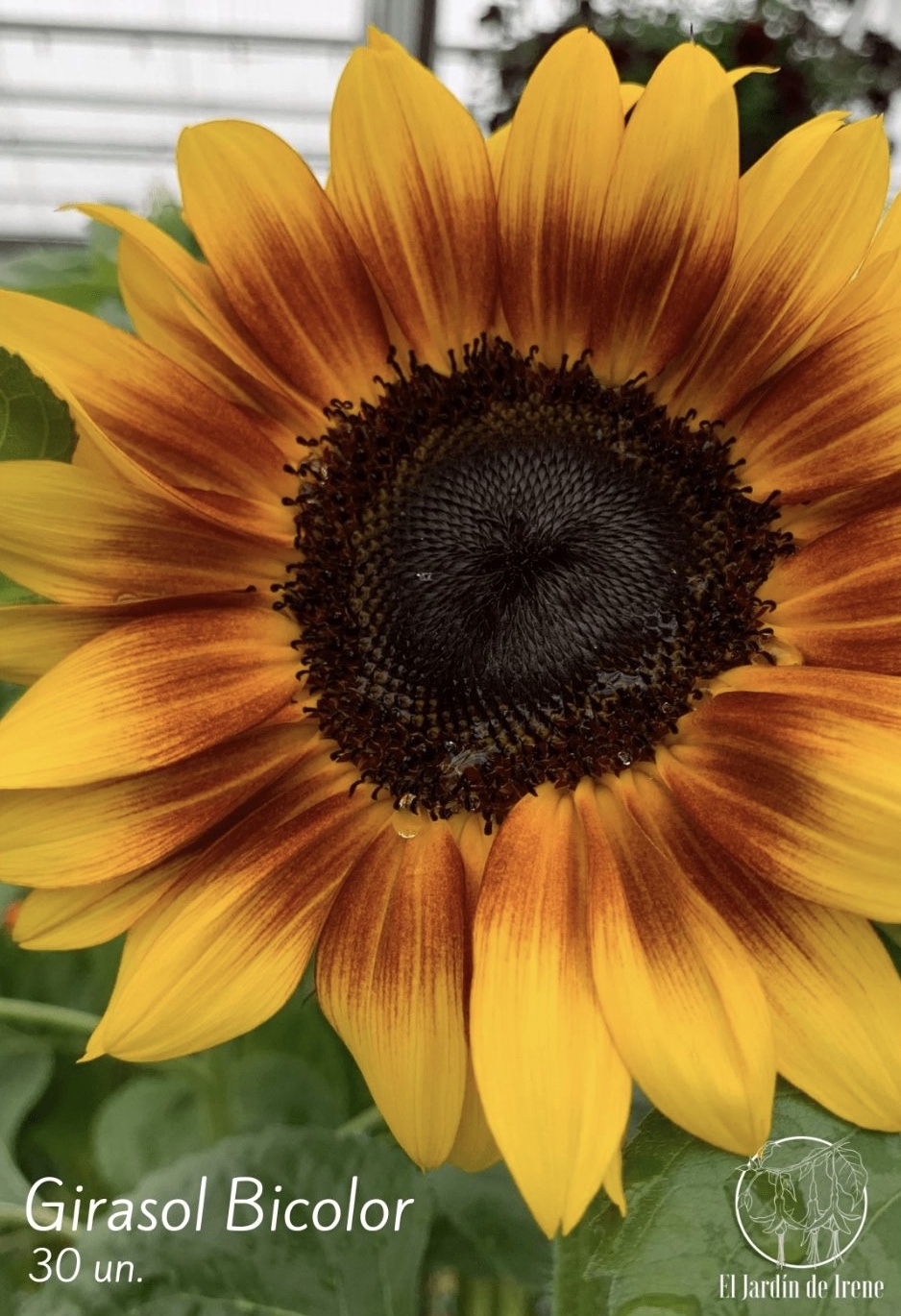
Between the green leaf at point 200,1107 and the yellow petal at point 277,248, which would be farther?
the green leaf at point 200,1107

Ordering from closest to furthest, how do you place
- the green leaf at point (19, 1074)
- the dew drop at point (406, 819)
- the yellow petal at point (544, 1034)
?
the yellow petal at point (544, 1034) → the dew drop at point (406, 819) → the green leaf at point (19, 1074)

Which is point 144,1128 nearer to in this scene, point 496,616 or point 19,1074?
point 19,1074

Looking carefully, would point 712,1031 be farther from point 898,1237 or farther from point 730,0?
point 730,0

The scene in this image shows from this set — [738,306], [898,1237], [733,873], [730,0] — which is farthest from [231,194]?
[730,0]

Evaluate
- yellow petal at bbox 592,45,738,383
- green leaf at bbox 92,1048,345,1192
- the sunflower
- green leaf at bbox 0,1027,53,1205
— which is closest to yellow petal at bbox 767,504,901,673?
the sunflower

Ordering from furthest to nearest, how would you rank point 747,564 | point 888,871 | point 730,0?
point 730,0 < point 747,564 < point 888,871

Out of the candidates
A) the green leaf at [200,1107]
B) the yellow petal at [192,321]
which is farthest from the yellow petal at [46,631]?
the green leaf at [200,1107]

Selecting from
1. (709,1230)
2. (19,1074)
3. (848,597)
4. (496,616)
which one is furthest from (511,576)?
(19,1074)

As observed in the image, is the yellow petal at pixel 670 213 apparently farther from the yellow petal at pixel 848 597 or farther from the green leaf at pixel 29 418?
the green leaf at pixel 29 418
